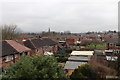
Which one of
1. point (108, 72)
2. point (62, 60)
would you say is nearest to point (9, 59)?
point (62, 60)

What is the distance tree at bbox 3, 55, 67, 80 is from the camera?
21.0 ft

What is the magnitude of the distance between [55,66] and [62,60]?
16.7m

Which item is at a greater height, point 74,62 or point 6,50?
point 6,50

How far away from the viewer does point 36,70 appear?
6551 millimetres

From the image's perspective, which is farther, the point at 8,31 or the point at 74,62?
the point at 8,31

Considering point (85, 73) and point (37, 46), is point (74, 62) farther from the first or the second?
point (37, 46)

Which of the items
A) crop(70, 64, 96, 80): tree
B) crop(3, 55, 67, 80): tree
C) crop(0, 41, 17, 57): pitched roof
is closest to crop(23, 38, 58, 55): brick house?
crop(0, 41, 17, 57): pitched roof

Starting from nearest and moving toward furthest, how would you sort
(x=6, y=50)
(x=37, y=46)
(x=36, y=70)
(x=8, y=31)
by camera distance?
(x=36, y=70) → (x=6, y=50) → (x=37, y=46) → (x=8, y=31)

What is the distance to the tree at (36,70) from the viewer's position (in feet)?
21.0

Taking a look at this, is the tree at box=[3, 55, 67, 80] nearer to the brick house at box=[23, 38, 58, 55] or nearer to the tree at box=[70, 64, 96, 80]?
→ the tree at box=[70, 64, 96, 80]

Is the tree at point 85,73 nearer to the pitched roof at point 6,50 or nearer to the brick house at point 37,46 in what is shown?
the pitched roof at point 6,50

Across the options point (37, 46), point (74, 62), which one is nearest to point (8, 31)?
point (37, 46)

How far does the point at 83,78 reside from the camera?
34.8ft

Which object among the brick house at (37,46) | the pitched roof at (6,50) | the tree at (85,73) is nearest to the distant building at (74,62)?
the tree at (85,73)
